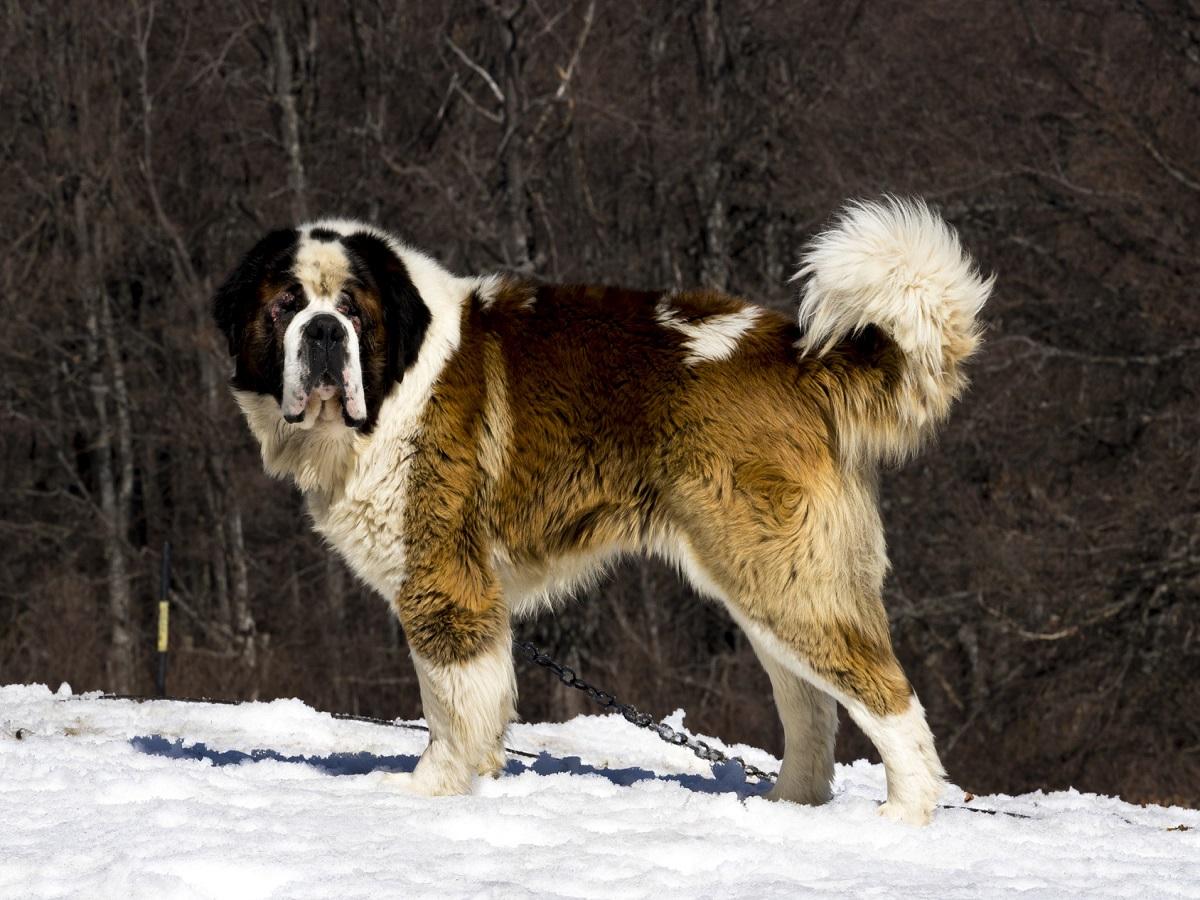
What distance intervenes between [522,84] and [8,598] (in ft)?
31.2

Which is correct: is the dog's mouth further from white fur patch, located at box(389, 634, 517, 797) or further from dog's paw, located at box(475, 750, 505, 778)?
dog's paw, located at box(475, 750, 505, 778)

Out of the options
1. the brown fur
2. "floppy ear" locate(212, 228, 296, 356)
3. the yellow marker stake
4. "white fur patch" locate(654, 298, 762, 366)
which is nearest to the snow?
the brown fur

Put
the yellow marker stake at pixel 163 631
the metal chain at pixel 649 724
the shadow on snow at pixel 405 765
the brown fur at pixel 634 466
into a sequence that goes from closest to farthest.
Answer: the brown fur at pixel 634 466
the metal chain at pixel 649 724
the shadow on snow at pixel 405 765
the yellow marker stake at pixel 163 631

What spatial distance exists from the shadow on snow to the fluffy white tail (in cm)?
146

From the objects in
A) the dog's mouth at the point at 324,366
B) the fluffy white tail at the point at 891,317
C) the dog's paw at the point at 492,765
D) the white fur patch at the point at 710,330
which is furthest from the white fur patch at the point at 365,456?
the fluffy white tail at the point at 891,317

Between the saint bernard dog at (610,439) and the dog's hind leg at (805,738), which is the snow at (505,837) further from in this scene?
the saint bernard dog at (610,439)

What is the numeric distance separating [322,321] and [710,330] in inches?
50.8

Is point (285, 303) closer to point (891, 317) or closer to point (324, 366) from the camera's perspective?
point (324, 366)

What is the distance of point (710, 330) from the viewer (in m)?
5.35

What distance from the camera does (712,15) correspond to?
19969mm

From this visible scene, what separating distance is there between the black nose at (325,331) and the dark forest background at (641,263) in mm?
8482

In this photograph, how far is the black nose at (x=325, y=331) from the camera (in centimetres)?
524

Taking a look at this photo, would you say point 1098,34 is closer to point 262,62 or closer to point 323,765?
point 262,62

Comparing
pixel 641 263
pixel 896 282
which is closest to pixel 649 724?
pixel 896 282
